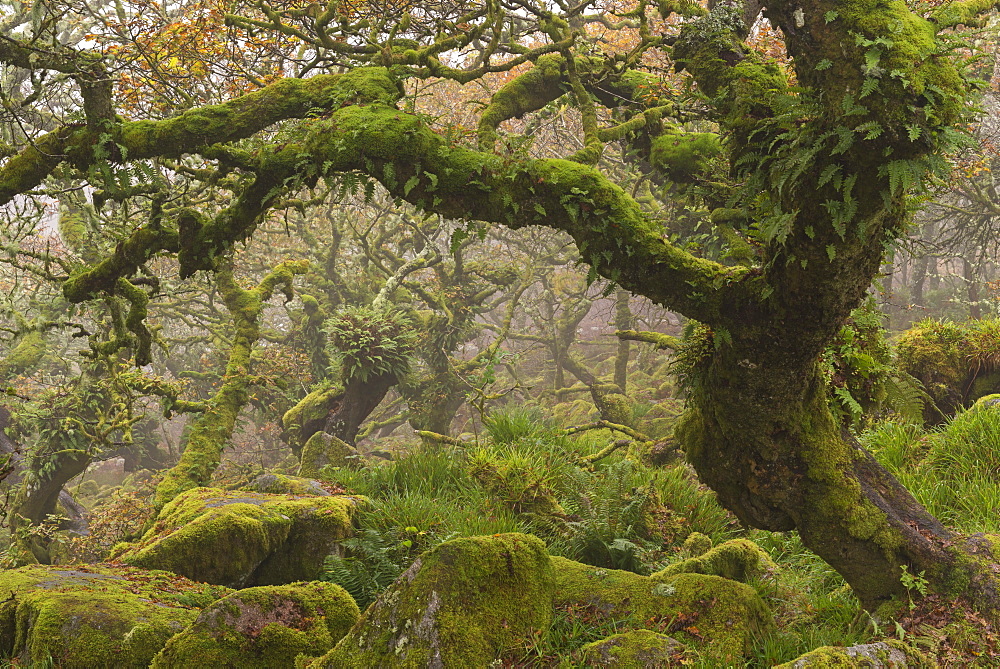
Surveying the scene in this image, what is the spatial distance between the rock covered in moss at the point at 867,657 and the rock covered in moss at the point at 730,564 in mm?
1505

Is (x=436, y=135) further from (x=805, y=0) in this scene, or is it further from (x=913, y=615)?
(x=913, y=615)

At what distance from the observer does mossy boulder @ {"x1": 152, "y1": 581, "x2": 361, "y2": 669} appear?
148 inches

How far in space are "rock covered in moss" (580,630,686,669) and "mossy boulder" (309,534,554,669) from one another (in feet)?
1.39

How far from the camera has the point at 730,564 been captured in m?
5.37

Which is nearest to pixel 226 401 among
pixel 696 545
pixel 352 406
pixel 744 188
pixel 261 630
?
pixel 352 406

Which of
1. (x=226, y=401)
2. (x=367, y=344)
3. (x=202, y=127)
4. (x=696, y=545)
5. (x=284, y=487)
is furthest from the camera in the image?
(x=367, y=344)

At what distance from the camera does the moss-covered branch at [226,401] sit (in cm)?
966

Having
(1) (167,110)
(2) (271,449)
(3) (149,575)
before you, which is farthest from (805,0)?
(2) (271,449)

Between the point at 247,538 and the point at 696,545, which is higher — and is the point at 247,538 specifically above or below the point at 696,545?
above

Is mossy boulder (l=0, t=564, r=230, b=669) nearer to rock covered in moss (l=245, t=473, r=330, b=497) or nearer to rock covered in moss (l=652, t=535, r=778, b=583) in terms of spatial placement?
rock covered in moss (l=245, t=473, r=330, b=497)

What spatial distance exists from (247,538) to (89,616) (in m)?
1.81

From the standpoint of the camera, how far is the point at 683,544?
22.2ft

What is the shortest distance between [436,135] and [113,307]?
3949mm

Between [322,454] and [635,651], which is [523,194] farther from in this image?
[322,454]
